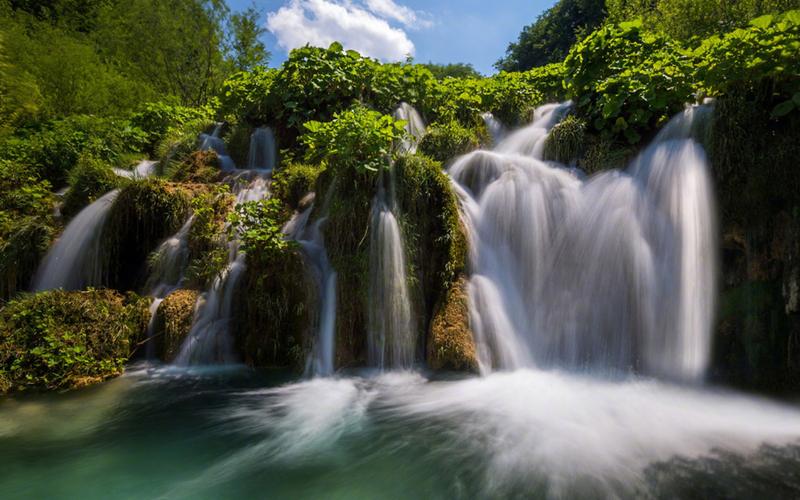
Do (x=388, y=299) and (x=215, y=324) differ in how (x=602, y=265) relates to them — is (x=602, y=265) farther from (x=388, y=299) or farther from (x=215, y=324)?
(x=215, y=324)

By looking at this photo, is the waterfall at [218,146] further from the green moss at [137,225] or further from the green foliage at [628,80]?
the green foliage at [628,80]

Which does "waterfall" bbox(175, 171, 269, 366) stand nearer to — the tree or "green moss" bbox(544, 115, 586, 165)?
"green moss" bbox(544, 115, 586, 165)

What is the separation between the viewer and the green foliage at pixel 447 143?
→ 6984 mm

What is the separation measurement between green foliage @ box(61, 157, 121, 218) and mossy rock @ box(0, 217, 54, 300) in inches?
27.7

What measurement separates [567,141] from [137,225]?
286 inches

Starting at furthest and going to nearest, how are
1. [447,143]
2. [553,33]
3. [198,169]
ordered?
[553,33], [198,169], [447,143]

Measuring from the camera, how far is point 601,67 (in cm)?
662

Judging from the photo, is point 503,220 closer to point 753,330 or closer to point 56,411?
point 753,330

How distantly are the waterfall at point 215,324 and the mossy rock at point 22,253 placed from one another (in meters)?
3.24

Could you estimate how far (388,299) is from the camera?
4914mm

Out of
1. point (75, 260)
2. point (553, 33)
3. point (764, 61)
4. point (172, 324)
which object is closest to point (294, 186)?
point (172, 324)

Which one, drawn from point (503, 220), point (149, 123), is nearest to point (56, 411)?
point (503, 220)

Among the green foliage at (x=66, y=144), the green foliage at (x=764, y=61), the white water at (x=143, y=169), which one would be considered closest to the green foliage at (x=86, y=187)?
the white water at (x=143, y=169)

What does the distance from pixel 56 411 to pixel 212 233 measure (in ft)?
9.22
